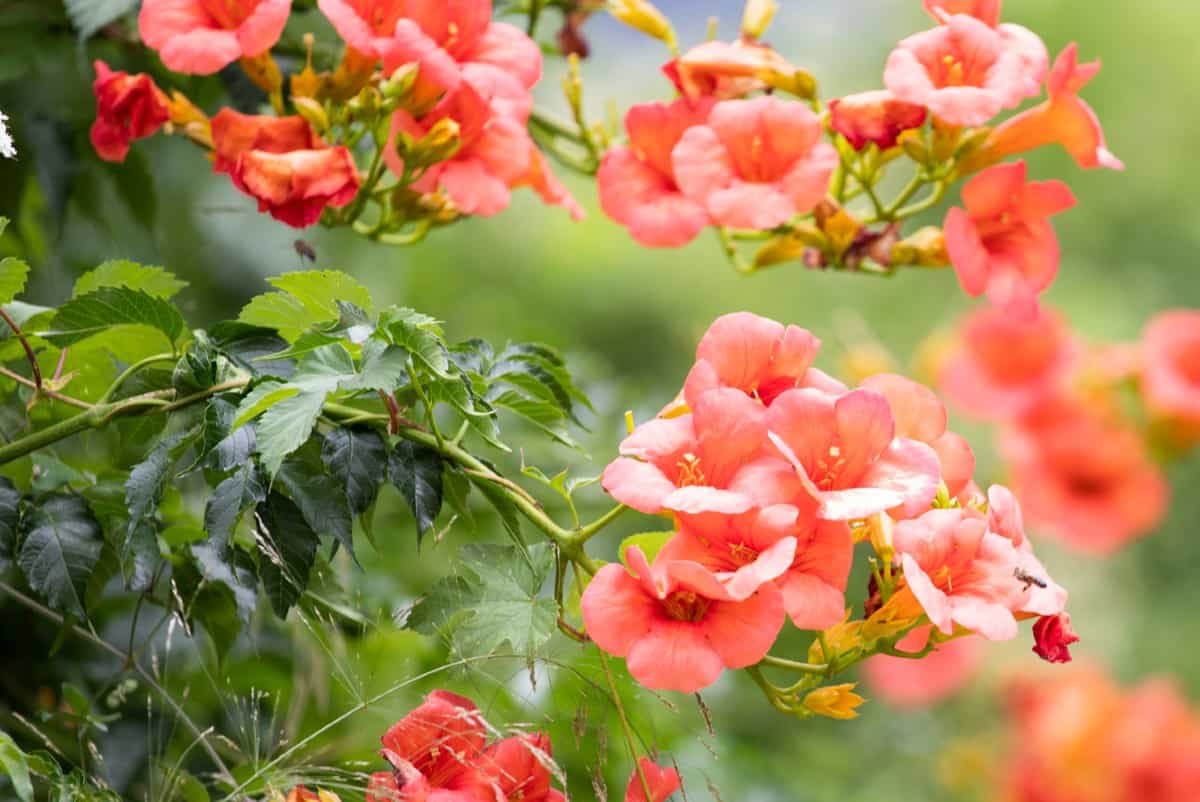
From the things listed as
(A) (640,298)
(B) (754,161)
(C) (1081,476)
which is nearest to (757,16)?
(B) (754,161)

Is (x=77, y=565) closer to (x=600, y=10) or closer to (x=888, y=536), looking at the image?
(x=888, y=536)

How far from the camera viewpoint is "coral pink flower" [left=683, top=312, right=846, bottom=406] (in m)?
0.52

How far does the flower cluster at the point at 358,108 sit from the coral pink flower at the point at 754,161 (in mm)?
93

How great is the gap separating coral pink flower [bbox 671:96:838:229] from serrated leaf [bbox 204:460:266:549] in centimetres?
31

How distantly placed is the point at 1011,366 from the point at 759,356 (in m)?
1.37

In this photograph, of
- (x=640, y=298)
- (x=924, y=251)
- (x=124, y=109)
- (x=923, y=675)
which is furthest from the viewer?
(x=640, y=298)

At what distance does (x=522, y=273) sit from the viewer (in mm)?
2703

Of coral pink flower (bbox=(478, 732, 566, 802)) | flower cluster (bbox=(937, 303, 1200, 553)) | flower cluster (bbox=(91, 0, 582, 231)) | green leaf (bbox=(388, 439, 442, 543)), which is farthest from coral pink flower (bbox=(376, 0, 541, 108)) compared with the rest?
flower cluster (bbox=(937, 303, 1200, 553))

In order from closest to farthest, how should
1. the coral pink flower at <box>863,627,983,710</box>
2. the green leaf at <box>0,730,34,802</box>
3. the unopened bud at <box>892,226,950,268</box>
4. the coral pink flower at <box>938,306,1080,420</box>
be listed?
the green leaf at <box>0,730,34,802</box>
the unopened bud at <box>892,226,950,268</box>
the coral pink flower at <box>938,306,1080,420</box>
the coral pink flower at <box>863,627,983,710</box>

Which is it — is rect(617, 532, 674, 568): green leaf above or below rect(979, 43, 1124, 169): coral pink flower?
below

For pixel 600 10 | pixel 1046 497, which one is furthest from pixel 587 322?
pixel 600 10

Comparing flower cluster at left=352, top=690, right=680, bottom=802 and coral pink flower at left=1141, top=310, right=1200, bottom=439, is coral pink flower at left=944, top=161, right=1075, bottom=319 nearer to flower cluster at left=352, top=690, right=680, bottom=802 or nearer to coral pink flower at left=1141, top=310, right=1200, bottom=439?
flower cluster at left=352, top=690, right=680, bottom=802

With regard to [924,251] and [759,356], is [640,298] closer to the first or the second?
[924,251]

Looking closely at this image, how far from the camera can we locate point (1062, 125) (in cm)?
76
